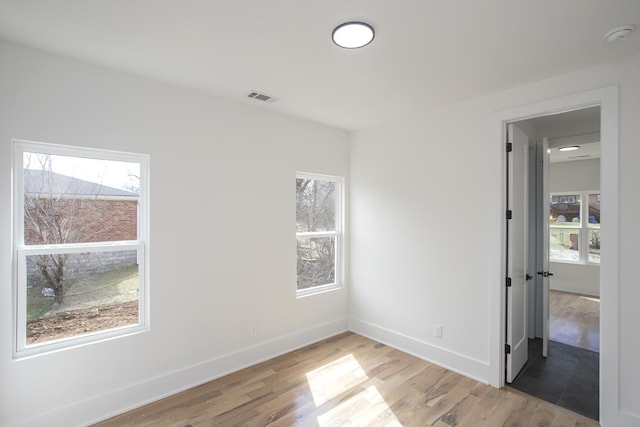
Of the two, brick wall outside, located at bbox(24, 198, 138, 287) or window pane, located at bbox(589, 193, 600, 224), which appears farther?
window pane, located at bbox(589, 193, 600, 224)

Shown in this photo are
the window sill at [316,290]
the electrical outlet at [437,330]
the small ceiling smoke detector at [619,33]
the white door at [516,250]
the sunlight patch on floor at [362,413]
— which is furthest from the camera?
the window sill at [316,290]

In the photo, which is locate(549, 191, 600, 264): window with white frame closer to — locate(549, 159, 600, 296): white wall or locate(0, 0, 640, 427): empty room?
locate(549, 159, 600, 296): white wall

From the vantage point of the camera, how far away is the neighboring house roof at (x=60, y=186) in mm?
2213

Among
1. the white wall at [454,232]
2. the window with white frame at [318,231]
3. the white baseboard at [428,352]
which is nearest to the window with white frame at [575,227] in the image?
the white wall at [454,232]

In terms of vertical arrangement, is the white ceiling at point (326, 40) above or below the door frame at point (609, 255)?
above

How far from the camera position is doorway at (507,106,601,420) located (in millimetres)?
2926

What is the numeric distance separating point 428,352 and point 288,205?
222cm

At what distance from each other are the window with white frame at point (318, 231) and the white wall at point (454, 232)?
246 millimetres

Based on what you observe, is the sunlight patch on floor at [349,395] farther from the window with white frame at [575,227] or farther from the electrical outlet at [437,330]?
the window with white frame at [575,227]

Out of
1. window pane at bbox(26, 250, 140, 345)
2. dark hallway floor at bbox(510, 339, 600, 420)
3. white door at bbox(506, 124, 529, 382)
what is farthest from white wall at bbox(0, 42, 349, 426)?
dark hallway floor at bbox(510, 339, 600, 420)

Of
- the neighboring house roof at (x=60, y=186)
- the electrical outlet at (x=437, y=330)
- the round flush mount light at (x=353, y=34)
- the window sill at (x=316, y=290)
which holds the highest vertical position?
the round flush mount light at (x=353, y=34)

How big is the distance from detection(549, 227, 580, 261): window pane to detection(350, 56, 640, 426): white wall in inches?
178

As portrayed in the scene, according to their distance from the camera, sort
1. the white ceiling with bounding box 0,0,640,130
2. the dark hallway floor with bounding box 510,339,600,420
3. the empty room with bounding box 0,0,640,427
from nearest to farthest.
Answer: the white ceiling with bounding box 0,0,640,130 < the empty room with bounding box 0,0,640,427 < the dark hallway floor with bounding box 510,339,600,420

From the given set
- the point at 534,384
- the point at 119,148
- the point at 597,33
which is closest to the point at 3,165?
the point at 119,148
